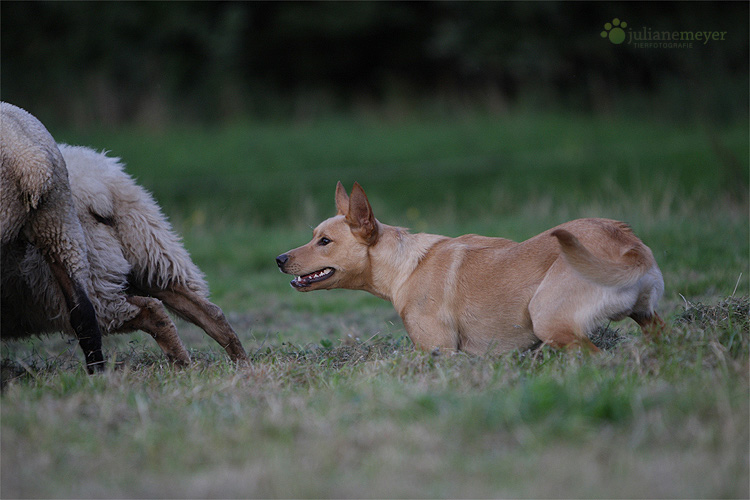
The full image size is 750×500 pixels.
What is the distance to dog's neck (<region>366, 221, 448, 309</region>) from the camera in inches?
210

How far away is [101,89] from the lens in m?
20.5

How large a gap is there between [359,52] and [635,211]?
1537 centimetres

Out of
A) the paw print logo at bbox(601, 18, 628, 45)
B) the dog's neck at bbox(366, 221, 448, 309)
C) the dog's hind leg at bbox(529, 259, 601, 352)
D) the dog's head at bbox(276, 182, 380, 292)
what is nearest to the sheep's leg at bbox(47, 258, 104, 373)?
the dog's head at bbox(276, 182, 380, 292)

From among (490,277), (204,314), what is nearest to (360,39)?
(204,314)

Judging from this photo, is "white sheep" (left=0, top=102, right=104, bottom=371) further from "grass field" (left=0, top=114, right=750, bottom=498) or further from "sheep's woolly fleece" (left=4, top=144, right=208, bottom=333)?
"grass field" (left=0, top=114, right=750, bottom=498)

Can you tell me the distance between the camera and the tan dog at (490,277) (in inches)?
173

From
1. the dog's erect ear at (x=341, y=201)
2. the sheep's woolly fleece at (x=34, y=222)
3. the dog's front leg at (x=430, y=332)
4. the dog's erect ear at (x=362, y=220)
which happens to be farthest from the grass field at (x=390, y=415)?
the dog's erect ear at (x=341, y=201)

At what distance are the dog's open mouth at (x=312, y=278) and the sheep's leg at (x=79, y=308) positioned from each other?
141cm

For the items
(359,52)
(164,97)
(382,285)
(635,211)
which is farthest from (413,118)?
(382,285)

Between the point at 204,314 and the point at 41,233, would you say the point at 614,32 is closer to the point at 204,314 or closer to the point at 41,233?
the point at 204,314

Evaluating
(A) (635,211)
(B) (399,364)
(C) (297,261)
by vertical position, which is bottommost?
(A) (635,211)

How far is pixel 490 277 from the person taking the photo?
199 inches

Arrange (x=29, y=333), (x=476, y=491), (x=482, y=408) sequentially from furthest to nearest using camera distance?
(x=29, y=333) < (x=482, y=408) < (x=476, y=491)

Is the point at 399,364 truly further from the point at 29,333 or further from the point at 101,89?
the point at 101,89
